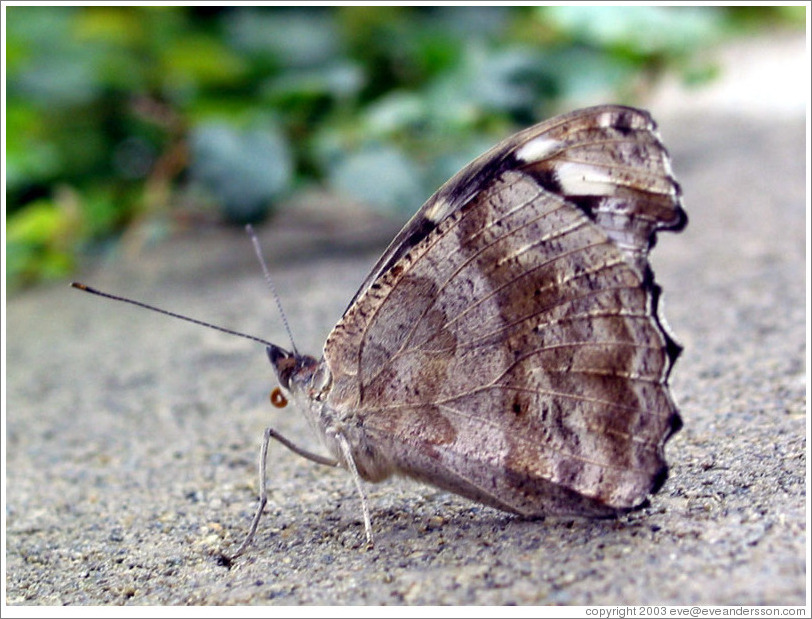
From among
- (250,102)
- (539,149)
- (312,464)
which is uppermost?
(250,102)

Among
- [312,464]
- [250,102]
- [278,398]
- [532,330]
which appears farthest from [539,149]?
[250,102]

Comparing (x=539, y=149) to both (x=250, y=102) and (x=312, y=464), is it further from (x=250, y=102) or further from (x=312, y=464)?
(x=250, y=102)

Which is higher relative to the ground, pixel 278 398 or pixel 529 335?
pixel 529 335

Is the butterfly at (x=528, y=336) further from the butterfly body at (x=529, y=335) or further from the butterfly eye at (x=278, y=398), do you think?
the butterfly eye at (x=278, y=398)

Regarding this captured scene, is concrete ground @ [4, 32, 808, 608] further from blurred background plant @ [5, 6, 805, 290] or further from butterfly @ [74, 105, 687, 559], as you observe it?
blurred background plant @ [5, 6, 805, 290]

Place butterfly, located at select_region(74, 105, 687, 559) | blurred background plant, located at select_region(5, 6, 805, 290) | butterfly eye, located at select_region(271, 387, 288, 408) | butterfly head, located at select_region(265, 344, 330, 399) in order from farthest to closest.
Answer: blurred background plant, located at select_region(5, 6, 805, 290)
butterfly eye, located at select_region(271, 387, 288, 408)
butterfly head, located at select_region(265, 344, 330, 399)
butterfly, located at select_region(74, 105, 687, 559)

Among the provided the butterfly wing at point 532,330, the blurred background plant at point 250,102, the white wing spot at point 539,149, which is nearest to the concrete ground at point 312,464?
the butterfly wing at point 532,330

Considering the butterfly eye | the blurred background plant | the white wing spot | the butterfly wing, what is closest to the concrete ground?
the butterfly wing

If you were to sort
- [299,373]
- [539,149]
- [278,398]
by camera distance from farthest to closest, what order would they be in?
[278,398] → [299,373] → [539,149]
